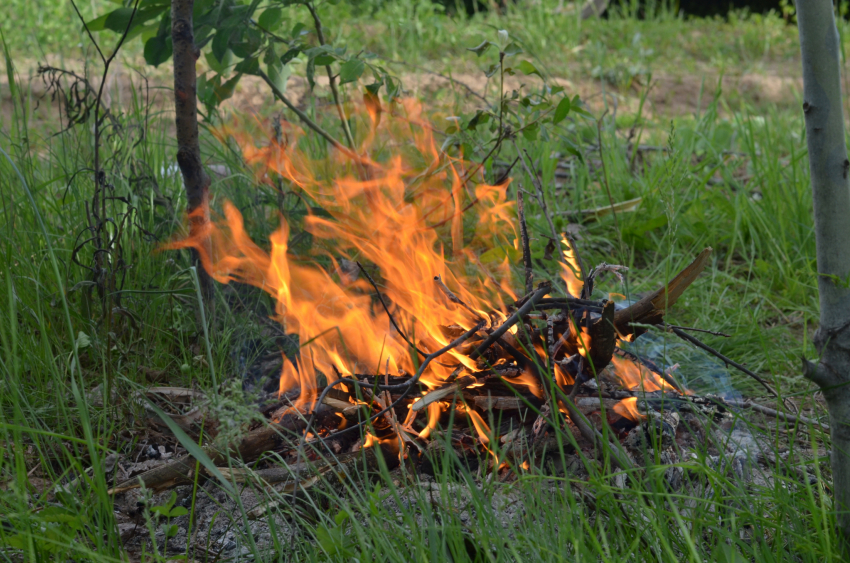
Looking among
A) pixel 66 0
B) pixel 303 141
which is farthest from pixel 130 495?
pixel 66 0

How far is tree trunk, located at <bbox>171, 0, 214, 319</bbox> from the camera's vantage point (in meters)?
1.77

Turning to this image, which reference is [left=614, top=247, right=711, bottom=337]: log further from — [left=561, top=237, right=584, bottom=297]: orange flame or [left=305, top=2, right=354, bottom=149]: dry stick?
[left=305, top=2, right=354, bottom=149]: dry stick

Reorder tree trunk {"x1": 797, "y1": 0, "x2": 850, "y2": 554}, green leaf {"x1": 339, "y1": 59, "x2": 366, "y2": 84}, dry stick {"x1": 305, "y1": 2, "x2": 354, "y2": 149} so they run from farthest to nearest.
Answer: dry stick {"x1": 305, "y1": 2, "x2": 354, "y2": 149} < green leaf {"x1": 339, "y1": 59, "x2": 366, "y2": 84} < tree trunk {"x1": 797, "y1": 0, "x2": 850, "y2": 554}

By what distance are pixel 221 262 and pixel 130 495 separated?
80 cm

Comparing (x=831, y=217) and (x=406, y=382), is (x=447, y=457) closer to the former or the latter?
(x=406, y=382)

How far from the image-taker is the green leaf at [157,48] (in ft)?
6.57

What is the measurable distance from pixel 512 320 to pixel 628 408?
36 cm

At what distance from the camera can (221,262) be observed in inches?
81.0

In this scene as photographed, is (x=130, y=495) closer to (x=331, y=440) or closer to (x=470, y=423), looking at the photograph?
(x=331, y=440)

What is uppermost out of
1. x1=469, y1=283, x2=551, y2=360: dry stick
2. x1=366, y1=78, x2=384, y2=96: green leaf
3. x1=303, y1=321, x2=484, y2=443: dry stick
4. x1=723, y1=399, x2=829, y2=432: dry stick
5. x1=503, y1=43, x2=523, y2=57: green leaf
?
x1=503, y1=43, x2=523, y2=57: green leaf

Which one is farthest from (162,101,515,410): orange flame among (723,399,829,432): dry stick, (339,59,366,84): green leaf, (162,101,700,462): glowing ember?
(723,399,829,432): dry stick

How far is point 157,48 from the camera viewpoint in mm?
2010

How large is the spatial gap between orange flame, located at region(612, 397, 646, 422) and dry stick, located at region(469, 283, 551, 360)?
0.31 metres

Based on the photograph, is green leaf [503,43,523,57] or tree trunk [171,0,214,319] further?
green leaf [503,43,523,57]
